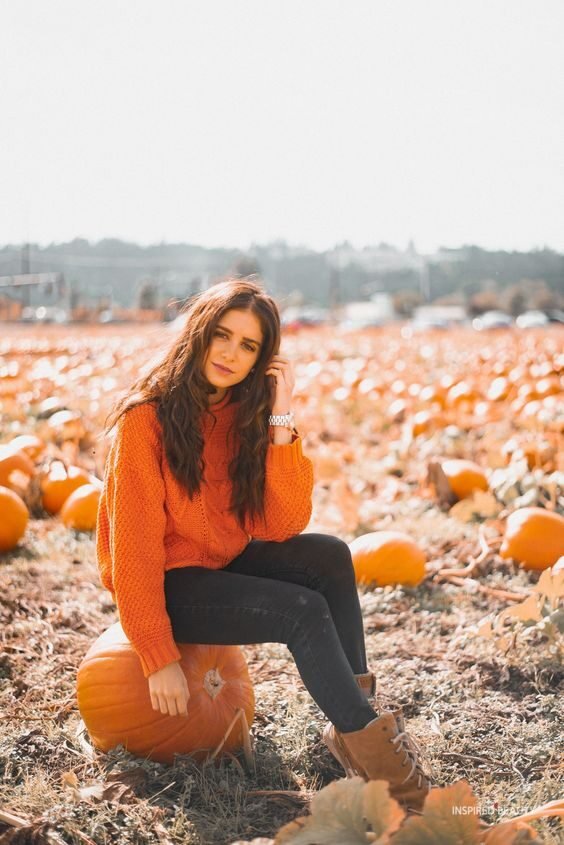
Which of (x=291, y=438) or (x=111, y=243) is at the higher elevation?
(x=111, y=243)

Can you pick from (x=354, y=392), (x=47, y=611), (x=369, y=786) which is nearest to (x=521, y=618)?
(x=369, y=786)

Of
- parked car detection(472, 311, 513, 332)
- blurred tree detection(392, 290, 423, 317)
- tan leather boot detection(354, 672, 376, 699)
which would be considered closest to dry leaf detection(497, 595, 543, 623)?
tan leather boot detection(354, 672, 376, 699)

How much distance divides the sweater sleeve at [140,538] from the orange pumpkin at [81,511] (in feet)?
6.02

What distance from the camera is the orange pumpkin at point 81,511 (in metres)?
3.96

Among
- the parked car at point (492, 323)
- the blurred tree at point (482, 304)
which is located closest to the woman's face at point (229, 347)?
the parked car at point (492, 323)

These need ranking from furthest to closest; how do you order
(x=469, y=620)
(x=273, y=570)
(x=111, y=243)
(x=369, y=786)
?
(x=111, y=243), (x=469, y=620), (x=273, y=570), (x=369, y=786)

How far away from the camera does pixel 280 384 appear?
2359 millimetres

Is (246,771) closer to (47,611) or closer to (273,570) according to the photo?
(273,570)

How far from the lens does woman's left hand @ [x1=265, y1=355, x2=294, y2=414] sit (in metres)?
2.35

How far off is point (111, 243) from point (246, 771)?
68572 mm

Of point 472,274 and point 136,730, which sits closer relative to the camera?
point 136,730

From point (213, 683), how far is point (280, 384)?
32.1 inches

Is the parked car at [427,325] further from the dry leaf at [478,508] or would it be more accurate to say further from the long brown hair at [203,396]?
the long brown hair at [203,396]

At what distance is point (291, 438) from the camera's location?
2.37 metres
